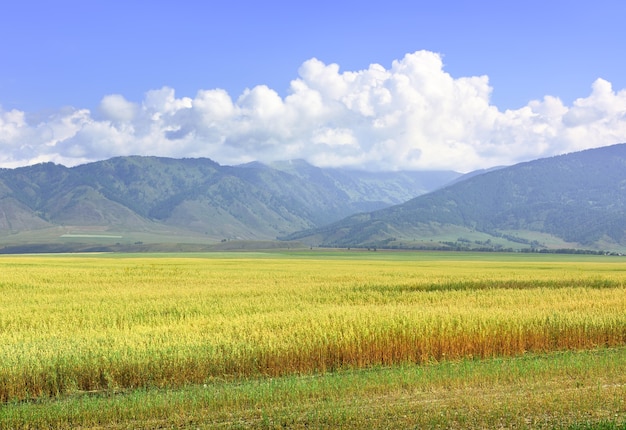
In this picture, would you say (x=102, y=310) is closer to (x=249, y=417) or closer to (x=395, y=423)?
(x=249, y=417)

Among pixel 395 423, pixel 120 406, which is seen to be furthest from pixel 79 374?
pixel 395 423

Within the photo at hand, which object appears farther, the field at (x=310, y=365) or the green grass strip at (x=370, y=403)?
the field at (x=310, y=365)

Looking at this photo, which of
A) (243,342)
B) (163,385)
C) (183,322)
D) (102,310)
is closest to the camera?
(163,385)

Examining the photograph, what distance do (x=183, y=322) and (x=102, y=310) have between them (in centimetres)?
653

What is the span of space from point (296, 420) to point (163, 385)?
5696 millimetres

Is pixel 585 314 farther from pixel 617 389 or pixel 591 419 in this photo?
pixel 591 419

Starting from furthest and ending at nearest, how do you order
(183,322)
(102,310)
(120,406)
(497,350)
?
(102,310) → (183,322) → (497,350) → (120,406)

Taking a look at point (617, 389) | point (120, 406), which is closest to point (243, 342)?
point (120, 406)

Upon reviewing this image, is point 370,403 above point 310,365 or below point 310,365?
above

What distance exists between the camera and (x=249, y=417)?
13.3 meters

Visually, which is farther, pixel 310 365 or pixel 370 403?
pixel 310 365

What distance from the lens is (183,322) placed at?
25.4 metres

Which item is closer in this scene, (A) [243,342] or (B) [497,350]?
(A) [243,342]

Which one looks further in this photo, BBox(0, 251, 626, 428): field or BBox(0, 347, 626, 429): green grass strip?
BBox(0, 251, 626, 428): field
